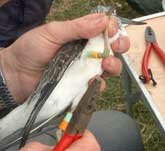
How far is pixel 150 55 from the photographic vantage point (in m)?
1.32

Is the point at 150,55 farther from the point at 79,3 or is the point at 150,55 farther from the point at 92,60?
the point at 79,3

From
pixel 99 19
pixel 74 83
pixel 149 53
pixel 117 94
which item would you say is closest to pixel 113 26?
pixel 99 19

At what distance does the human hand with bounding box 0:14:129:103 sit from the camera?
100 cm

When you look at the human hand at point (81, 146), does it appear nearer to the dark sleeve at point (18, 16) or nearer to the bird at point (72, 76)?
the bird at point (72, 76)

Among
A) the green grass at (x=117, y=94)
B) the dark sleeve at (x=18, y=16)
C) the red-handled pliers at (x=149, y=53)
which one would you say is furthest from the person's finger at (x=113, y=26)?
the green grass at (x=117, y=94)

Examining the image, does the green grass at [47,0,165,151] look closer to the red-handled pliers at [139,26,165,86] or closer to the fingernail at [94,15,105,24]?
the red-handled pliers at [139,26,165,86]

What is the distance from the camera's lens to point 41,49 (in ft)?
3.77

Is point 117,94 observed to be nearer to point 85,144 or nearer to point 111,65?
point 111,65

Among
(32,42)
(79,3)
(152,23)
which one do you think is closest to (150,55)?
(152,23)

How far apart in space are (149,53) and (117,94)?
93 centimetres

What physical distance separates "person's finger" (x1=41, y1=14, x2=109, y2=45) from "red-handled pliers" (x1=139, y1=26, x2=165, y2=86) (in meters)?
0.27

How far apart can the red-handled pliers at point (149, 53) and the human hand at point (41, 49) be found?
0.51 feet

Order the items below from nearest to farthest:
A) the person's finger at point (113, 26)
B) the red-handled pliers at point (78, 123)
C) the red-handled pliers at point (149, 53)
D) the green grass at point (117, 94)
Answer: the red-handled pliers at point (78, 123) < the person's finger at point (113, 26) < the red-handled pliers at point (149, 53) < the green grass at point (117, 94)

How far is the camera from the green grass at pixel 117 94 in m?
1.99
